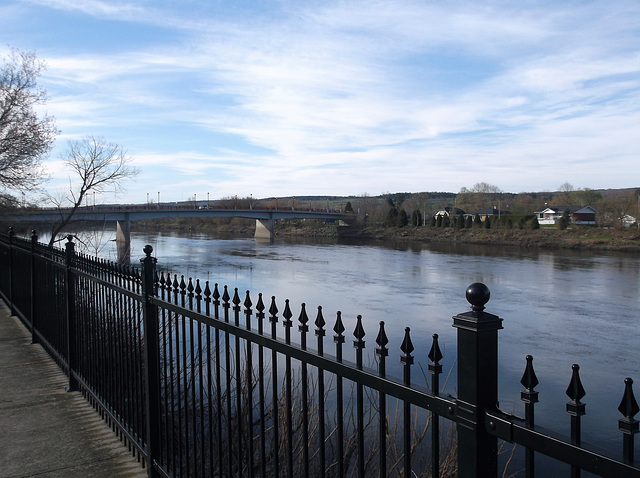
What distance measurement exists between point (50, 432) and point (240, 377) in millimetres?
2407

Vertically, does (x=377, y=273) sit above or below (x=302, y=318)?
below

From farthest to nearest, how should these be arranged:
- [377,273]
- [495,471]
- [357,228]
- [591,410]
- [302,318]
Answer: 1. [357,228]
2. [377,273]
3. [591,410]
4. [302,318]
5. [495,471]

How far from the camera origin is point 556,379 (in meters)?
13.1

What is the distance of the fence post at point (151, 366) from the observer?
3.97m

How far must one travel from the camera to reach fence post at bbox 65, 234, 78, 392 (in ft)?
19.5

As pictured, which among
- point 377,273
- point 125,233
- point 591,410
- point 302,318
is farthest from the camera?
point 125,233

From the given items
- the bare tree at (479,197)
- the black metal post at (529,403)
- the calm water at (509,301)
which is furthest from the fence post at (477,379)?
the bare tree at (479,197)

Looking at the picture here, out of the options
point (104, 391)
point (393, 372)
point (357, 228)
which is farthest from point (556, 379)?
point (357, 228)

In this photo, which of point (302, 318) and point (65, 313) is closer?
point (302, 318)

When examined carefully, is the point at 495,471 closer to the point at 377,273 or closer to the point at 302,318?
the point at 302,318

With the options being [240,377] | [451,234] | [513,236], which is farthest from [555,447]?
[451,234]

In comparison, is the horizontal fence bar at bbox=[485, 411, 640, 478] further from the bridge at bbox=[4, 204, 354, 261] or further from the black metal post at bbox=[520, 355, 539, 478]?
the bridge at bbox=[4, 204, 354, 261]

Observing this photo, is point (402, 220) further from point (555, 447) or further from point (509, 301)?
point (555, 447)

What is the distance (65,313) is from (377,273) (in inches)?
1099
